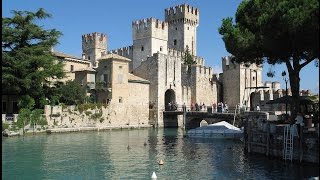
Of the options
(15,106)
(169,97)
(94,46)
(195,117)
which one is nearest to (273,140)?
(195,117)

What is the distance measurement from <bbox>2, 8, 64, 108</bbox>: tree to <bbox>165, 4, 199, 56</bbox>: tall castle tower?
32.6 metres

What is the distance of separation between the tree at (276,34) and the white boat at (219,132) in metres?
8.79

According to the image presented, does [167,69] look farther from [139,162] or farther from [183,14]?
[139,162]

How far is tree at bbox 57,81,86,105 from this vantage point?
4081 cm

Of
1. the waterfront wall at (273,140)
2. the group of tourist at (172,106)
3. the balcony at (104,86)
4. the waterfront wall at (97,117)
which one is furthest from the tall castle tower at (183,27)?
the waterfront wall at (273,140)

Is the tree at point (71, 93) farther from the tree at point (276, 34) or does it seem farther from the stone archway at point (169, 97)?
the tree at point (276, 34)

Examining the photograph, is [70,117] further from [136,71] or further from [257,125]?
[257,125]

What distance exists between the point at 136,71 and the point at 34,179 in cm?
3620

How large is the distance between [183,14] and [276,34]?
168 feet

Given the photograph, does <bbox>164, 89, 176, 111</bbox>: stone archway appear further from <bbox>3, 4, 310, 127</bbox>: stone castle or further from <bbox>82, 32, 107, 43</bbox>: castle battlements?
<bbox>82, 32, 107, 43</bbox>: castle battlements

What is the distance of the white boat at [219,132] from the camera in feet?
103

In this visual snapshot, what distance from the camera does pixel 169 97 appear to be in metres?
52.4

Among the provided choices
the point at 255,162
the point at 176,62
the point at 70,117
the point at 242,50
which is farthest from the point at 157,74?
the point at 255,162

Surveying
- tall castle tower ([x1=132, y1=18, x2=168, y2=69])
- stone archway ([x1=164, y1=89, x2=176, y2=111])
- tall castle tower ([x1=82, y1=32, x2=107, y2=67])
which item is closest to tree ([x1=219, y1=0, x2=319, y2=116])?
stone archway ([x1=164, y1=89, x2=176, y2=111])
